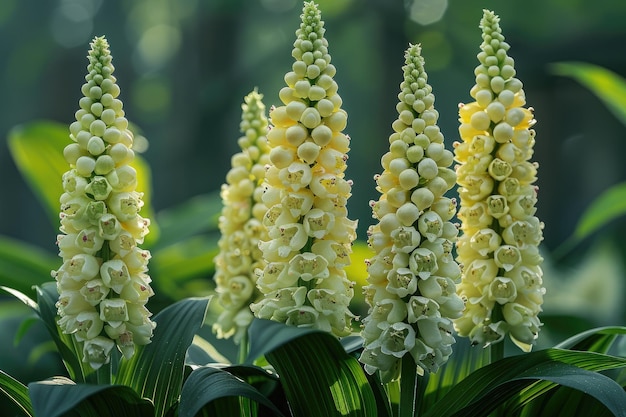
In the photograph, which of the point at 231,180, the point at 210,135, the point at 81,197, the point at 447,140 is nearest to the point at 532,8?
the point at 447,140

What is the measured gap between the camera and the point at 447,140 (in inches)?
179

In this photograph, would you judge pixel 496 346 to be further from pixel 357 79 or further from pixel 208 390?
pixel 357 79

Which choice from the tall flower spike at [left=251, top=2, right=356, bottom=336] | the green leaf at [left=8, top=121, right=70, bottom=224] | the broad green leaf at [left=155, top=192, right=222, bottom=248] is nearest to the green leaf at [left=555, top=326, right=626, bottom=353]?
the tall flower spike at [left=251, top=2, right=356, bottom=336]

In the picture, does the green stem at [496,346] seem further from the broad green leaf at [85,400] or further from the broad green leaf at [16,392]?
the broad green leaf at [16,392]

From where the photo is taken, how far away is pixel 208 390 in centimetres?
100

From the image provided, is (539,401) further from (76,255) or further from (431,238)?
(76,255)

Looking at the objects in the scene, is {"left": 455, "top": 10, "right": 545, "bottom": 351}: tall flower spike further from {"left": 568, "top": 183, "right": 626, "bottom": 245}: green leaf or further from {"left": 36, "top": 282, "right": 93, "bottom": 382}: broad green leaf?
{"left": 568, "top": 183, "right": 626, "bottom": 245}: green leaf

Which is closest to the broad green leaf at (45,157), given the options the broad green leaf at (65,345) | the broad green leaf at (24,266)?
the broad green leaf at (24,266)

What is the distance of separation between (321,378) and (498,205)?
370 mm

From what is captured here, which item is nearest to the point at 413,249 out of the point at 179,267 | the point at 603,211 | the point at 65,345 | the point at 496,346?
the point at 496,346

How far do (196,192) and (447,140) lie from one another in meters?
3.23

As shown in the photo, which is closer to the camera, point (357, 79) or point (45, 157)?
point (45, 157)

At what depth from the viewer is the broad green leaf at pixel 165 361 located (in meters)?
1.17

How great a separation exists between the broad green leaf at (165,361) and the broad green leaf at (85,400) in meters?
0.06
